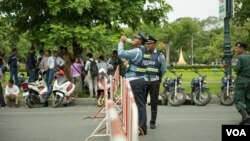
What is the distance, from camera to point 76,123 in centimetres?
1148

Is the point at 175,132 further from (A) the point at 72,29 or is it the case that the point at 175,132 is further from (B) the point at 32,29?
(B) the point at 32,29

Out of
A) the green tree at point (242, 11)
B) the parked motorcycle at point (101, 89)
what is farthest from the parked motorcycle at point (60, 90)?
the green tree at point (242, 11)

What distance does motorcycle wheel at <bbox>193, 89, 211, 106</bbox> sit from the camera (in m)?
15.4

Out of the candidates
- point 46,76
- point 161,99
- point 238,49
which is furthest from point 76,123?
point 46,76

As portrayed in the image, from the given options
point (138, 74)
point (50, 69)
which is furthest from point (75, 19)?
point (138, 74)

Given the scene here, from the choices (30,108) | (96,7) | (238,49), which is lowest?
(30,108)

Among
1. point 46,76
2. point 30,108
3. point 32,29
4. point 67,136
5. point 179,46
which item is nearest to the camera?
point 67,136

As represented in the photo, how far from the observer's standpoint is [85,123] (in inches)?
451

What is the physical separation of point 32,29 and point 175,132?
10.9 meters

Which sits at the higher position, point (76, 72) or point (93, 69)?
point (93, 69)

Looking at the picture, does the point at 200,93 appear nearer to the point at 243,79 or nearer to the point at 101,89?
the point at 101,89

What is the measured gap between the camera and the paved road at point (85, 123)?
31.1 feet

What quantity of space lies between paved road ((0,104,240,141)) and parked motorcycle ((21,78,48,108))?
51 centimetres

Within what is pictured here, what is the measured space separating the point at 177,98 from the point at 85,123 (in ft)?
15.5
